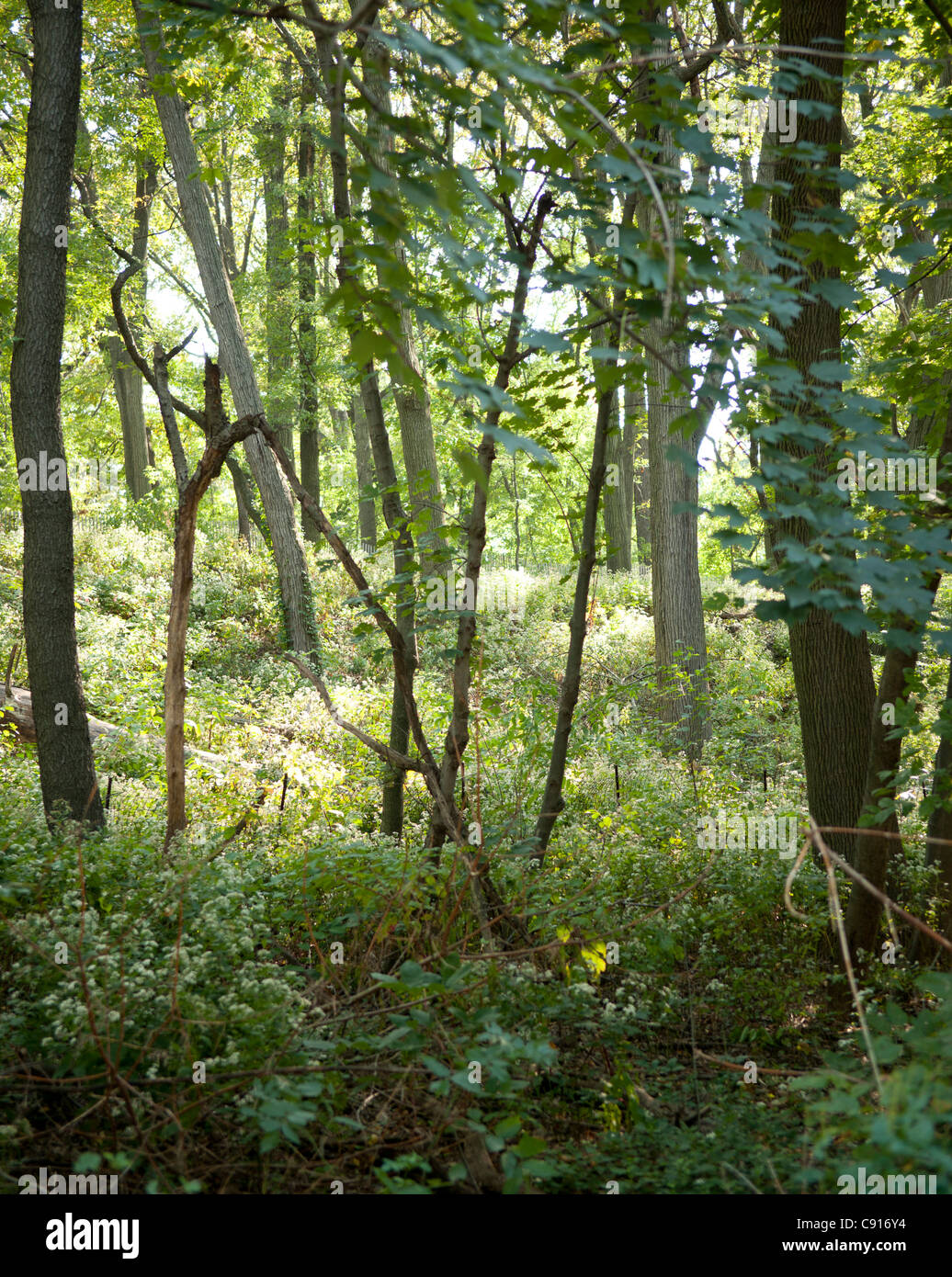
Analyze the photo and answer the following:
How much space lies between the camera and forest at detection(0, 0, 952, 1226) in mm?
2561

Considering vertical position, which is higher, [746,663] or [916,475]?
[916,475]

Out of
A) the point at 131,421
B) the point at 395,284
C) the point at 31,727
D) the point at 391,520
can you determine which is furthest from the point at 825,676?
the point at 131,421

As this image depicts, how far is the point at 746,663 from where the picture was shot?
13.5m

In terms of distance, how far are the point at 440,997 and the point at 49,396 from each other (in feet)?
14.6

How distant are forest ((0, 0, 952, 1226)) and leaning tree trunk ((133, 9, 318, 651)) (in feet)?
5.30

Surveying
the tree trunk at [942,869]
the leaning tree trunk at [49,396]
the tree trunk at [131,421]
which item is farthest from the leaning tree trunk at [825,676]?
the tree trunk at [131,421]

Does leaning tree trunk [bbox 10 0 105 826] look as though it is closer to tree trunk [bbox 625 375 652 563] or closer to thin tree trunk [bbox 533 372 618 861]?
thin tree trunk [bbox 533 372 618 861]

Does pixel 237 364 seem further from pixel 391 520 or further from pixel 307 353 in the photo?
pixel 391 520

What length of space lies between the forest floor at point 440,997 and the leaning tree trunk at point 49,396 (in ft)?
2.13

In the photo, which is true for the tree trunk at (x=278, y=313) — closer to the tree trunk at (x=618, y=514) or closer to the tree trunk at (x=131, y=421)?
the tree trunk at (x=131, y=421)

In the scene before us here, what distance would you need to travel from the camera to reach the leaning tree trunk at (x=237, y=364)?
11.4 meters
